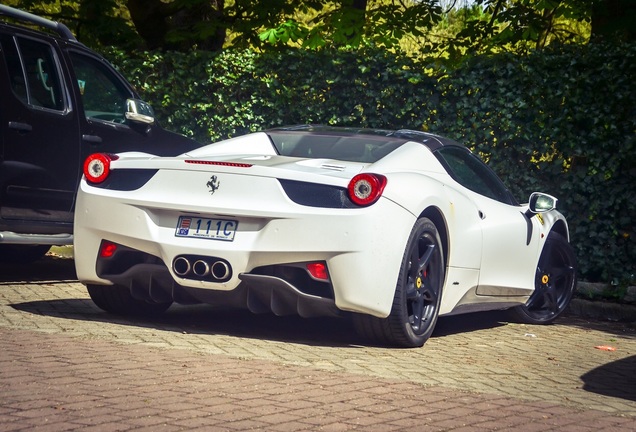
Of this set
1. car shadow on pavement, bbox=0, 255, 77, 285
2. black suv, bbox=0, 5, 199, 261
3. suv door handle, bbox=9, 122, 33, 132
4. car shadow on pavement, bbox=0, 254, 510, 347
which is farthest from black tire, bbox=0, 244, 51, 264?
suv door handle, bbox=9, 122, 33, 132

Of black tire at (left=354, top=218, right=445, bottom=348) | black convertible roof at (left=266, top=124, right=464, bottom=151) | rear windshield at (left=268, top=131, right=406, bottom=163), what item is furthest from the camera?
black convertible roof at (left=266, top=124, right=464, bottom=151)

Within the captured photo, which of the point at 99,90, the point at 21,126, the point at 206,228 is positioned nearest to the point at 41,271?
the point at 99,90

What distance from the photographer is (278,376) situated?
6062mm

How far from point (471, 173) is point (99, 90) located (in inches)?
145

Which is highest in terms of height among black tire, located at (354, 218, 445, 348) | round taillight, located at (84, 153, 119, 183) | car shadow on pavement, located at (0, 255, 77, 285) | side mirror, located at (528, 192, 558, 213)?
side mirror, located at (528, 192, 558, 213)

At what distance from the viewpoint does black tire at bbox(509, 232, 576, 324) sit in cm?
988

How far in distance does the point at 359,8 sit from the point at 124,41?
3542 millimetres

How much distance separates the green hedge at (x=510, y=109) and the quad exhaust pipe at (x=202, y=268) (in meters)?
5.34

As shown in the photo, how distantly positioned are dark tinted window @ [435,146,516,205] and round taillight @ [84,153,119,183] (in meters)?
2.37

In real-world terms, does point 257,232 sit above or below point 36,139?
below

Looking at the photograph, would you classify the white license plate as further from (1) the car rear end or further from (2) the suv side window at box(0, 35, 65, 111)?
(2) the suv side window at box(0, 35, 65, 111)

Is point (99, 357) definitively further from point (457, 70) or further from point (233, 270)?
point (457, 70)

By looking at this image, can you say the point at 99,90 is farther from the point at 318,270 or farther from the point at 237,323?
the point at 318,270

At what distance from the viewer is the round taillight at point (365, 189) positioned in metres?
6.97
